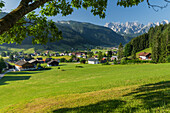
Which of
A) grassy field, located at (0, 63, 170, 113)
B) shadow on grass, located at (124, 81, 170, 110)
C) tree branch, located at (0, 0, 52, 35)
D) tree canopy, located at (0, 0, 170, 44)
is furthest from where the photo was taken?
tree canopy, located at (0, 0, 170, 44)

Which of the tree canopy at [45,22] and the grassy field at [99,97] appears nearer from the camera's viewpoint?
the grassy field at [99,97]

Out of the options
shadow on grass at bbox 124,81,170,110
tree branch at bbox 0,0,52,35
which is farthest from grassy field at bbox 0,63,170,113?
tree branch at bbox 0,0,52,35

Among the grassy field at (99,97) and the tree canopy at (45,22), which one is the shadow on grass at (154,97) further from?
the tree canopy at (45,22)

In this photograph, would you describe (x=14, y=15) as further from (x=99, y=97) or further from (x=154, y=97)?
(x=154, y=97)

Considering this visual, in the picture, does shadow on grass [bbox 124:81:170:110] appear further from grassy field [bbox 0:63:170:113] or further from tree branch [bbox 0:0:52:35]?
tree branch [bbox 0:0:52:35]

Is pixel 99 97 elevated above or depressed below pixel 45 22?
below

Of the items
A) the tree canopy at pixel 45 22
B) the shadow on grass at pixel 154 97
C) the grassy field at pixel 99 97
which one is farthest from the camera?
the tree canopy at pixel 45 22

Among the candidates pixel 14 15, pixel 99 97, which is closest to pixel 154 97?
pixel 99 97

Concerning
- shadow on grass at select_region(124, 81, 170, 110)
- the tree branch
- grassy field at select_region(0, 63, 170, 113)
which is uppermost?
the tree branch

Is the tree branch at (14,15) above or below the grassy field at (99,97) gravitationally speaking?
above

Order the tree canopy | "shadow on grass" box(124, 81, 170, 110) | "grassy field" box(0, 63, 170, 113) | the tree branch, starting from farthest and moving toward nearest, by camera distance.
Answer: the tree canopy, "grassy field" box(0, 63, 170, 113), "shadow on grass" box(124, 81, 170, 110), the tree branch

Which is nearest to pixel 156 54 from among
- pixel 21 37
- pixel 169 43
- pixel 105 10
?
pixel 169 43

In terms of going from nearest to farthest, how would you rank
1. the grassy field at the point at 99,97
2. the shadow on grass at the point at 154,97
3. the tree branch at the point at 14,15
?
the tree branch at the point at 14,15 → the shadow on grass at the point at 154,97 → the grassy field at the point at 99,97

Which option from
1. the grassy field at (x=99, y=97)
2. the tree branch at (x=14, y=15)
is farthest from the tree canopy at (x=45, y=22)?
the grassy field at (x=99, y=97)
